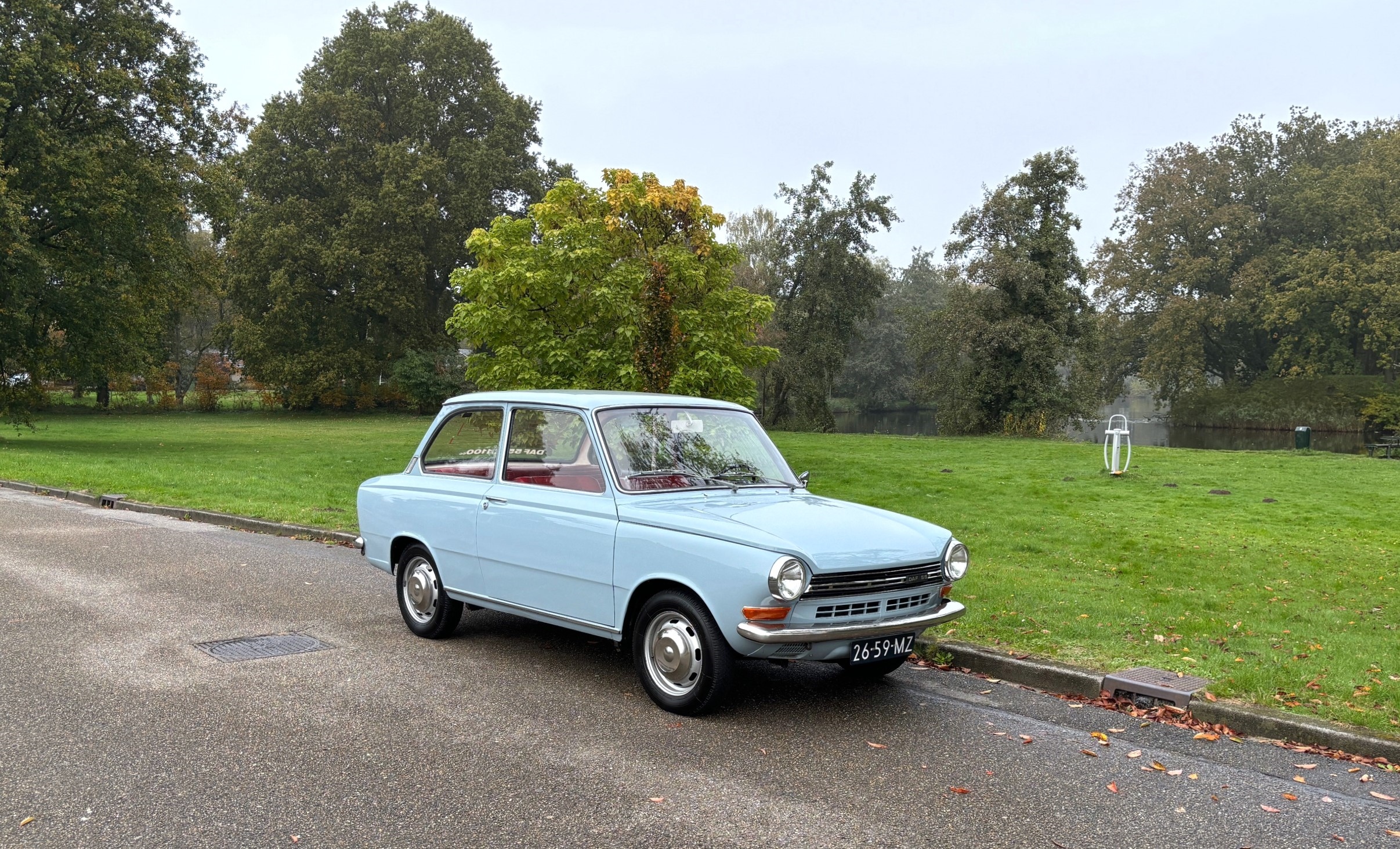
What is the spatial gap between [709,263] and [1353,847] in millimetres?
17090

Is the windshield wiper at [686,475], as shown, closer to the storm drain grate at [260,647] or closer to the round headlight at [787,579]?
the round headlight at [787,579]

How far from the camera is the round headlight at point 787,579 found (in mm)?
5004

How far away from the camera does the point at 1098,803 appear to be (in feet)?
14.4

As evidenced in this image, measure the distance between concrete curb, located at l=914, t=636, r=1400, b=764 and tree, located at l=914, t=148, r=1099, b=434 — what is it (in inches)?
1397

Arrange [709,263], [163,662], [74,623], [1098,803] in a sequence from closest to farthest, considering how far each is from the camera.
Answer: [1098,803] → [163,662] → [74,623] → [709,263]

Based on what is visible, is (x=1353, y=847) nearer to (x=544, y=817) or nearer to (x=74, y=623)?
(x=544, y=817)

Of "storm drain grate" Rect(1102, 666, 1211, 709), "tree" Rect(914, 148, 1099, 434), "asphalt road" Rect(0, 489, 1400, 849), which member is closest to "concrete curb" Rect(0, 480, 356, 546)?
"asphalt road" Rect(0, 489, 1400, 849)

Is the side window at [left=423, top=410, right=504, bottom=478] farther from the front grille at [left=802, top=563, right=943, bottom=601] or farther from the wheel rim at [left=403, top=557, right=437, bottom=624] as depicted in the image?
the front grille at [left=802, top=563, right=943, bottom=601]

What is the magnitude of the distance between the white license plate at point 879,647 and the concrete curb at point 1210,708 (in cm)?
114

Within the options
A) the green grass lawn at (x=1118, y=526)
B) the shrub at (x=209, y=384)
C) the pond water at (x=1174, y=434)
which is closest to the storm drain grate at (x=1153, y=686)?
the green grass lawn at (x=1118, y=526)

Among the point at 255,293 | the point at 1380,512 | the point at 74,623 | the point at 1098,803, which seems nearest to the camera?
the point at 1098,803

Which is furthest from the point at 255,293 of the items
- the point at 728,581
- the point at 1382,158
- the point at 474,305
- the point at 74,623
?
the point at 1382,158

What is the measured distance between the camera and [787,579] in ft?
16.6

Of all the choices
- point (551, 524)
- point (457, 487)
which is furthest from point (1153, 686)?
point (457, 487)
